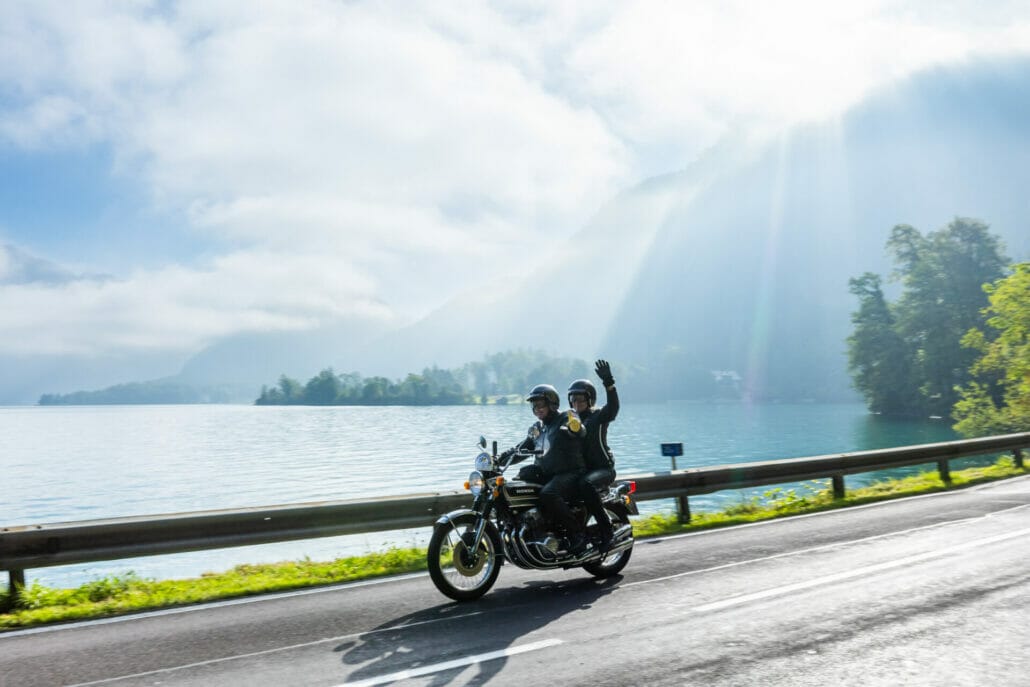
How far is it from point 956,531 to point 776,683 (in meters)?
6.99

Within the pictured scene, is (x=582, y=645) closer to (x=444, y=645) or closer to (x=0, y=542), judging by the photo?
(x=444, y=645)

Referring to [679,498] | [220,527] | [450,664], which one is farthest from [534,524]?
[679,498]

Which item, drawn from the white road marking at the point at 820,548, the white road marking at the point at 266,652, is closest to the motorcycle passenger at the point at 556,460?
the white road marking at the point at 820,548

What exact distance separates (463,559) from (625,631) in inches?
72.9

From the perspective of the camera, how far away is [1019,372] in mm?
38531

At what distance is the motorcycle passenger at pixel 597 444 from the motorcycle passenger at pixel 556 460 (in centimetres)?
17

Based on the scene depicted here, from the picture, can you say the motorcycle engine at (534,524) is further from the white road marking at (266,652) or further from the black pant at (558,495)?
the white road marking at (266,652)

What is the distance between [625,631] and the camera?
5.99 m

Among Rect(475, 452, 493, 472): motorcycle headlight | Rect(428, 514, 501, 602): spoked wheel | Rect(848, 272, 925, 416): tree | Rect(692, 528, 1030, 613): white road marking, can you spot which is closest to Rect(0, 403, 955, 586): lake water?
Rect(848, 272, 925, 416): tree

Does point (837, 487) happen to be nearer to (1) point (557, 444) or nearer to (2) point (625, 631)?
(1) point (557, 444)

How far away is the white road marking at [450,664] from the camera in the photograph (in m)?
4.97

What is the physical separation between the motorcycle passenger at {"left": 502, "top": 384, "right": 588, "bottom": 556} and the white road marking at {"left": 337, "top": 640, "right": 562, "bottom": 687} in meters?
2.02

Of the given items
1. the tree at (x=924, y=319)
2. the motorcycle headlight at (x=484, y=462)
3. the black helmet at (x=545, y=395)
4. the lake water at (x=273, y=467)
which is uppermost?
the tree at (x=924, y=319)

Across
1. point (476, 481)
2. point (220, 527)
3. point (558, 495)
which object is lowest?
point (220, 527)
